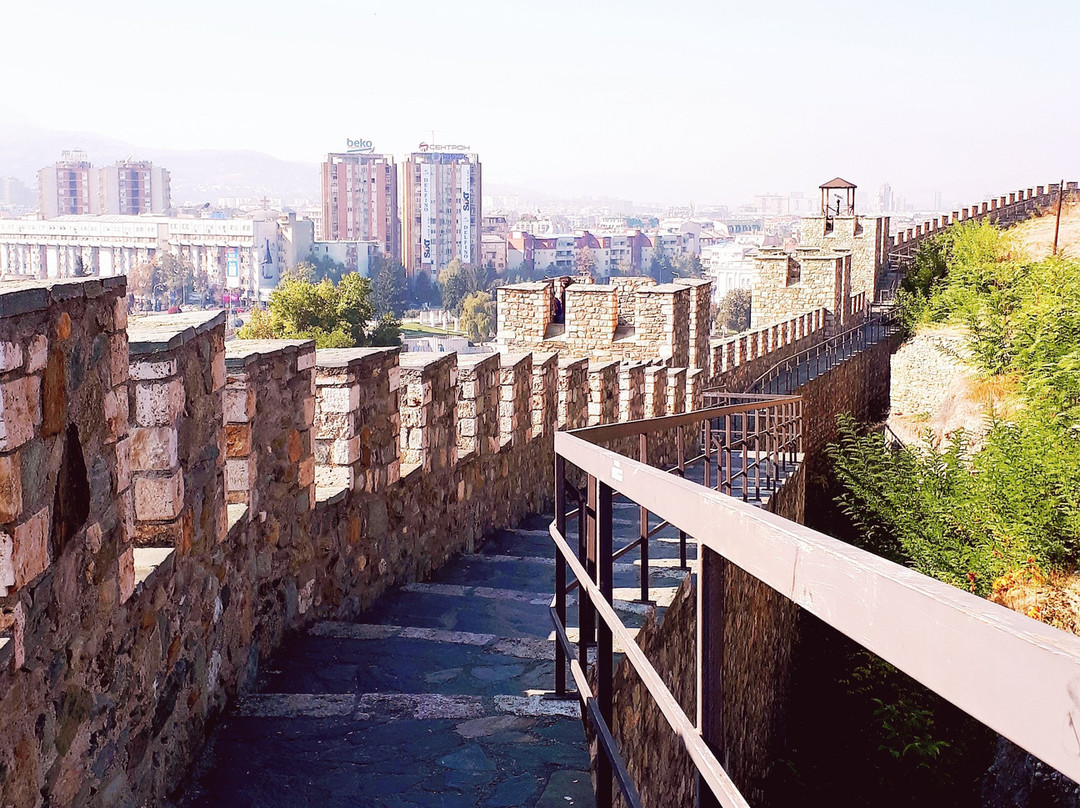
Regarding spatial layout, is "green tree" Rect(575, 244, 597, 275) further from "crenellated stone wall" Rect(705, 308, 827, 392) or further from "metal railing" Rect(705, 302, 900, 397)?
"crenellated stone wall" Rect(705, 308, 827, 392)

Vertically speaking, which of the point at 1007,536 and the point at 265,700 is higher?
the point at 265,700

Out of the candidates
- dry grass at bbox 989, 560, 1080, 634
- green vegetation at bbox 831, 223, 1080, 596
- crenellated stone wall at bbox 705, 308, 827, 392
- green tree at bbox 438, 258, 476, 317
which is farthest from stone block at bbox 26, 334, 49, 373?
green tree at bbox 438, 258, 476, 317

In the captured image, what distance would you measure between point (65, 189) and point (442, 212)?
166 feet

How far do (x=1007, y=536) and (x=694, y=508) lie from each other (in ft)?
36.0

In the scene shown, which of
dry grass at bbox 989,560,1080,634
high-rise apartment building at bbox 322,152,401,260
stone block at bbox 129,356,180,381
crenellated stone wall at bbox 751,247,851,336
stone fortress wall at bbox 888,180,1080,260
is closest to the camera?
stone block at bbox 129,356,180,381

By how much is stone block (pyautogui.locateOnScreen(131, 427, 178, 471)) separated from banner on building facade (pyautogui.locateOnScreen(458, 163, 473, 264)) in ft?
435

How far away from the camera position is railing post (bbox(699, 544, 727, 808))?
1562mm

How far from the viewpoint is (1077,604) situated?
10742 millimetres

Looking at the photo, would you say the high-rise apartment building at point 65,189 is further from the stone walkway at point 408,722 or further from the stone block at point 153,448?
the stone block at point 153,448

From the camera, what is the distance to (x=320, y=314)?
3822 centimetres

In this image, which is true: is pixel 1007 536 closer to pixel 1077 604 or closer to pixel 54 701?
pixel 1077 604

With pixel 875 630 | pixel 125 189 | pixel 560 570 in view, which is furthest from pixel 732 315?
pixel 125 189

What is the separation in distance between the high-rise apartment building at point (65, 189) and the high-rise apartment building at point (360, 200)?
34.3 m

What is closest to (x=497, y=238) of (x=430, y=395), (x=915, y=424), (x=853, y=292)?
(x=853, y=292)
